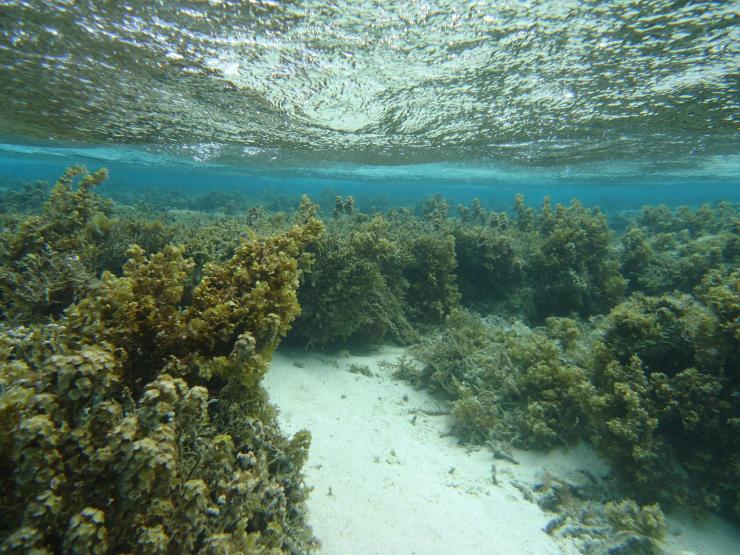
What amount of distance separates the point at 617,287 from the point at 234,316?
13018 millimetres

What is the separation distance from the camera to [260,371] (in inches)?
134

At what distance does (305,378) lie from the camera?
7.61 meters

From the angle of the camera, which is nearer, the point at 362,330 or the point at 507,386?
the point at 507,386

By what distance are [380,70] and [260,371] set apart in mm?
8797

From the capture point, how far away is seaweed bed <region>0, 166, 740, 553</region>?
204cm

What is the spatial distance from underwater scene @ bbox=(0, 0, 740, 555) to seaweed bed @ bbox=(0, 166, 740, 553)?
28 mm

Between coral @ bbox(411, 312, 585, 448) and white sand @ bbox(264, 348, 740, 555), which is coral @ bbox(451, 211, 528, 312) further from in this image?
white sand @ bbox(264, 348, 740, 555)

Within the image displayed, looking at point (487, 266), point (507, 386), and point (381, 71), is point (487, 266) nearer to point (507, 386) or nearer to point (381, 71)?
point (507, 386)

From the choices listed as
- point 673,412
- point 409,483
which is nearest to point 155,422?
point 409,483

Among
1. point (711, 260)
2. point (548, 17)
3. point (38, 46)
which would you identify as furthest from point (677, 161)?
point (38, 46)

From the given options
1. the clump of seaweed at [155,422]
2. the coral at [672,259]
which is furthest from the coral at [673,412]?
the coral at [672,259]

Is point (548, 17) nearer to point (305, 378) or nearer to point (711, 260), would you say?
point (305, 378)

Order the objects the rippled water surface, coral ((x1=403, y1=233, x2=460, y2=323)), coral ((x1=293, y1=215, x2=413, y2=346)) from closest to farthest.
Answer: the rippled water surface, coral ((x1=293, y1=215, x2=413, y2=346)), coral ((x1=403, y1=233, x2=460, y2=323))

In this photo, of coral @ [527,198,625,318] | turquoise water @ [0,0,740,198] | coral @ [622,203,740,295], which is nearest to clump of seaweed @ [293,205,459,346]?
coral @ [527,198,625,318]
